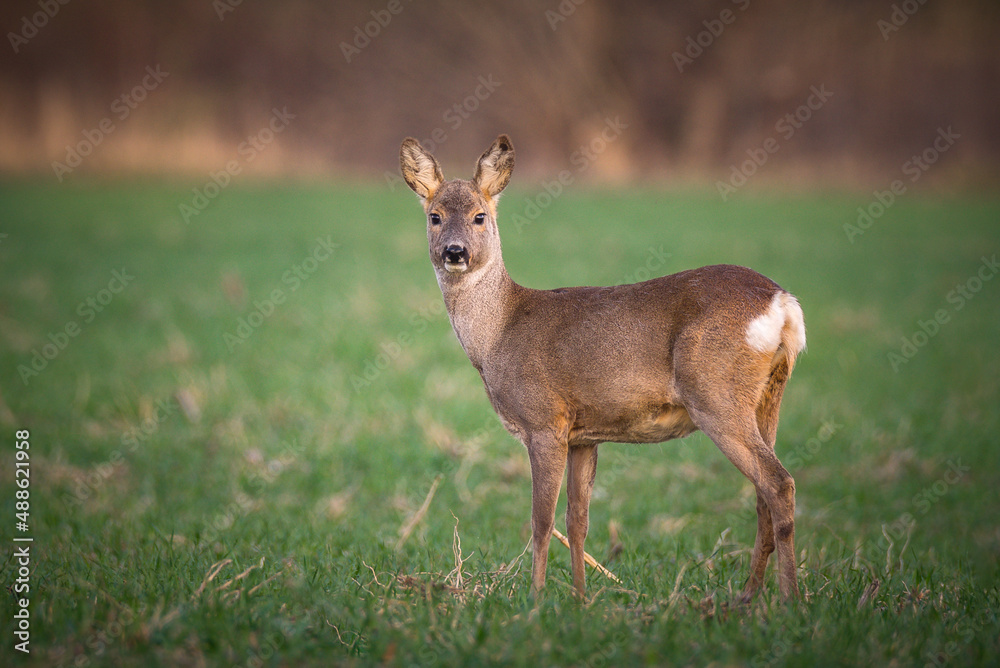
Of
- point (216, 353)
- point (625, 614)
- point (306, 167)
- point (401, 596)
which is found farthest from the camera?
point (306, 167)

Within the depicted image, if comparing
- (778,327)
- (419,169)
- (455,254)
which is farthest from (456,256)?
(778,327)

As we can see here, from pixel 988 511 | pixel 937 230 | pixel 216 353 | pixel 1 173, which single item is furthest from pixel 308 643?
pixel 1 173

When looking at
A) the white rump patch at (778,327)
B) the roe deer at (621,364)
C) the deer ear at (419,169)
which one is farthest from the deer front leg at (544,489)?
the deer ear at (419,169)

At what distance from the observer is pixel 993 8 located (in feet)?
102

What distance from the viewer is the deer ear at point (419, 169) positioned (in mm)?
5418

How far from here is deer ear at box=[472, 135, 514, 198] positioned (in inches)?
207

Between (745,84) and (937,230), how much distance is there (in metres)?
14.5

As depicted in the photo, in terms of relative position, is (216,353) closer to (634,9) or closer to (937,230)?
(937,230)

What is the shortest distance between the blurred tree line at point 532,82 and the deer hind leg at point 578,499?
81.6ft

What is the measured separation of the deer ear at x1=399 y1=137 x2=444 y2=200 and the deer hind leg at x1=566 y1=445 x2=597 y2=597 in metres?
1.70

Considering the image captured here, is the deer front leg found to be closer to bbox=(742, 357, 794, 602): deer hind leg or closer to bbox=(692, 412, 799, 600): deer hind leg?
bbox=(692, 412, 799, 600): deer hind leg

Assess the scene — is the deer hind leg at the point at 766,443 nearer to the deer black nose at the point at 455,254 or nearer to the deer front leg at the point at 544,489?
the deer front leg at the point at 544,489

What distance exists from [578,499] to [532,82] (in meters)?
30.6

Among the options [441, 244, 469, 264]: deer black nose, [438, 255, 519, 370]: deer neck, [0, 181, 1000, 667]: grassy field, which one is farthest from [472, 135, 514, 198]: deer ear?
[0, 181, 1000, 667]: grassy field
